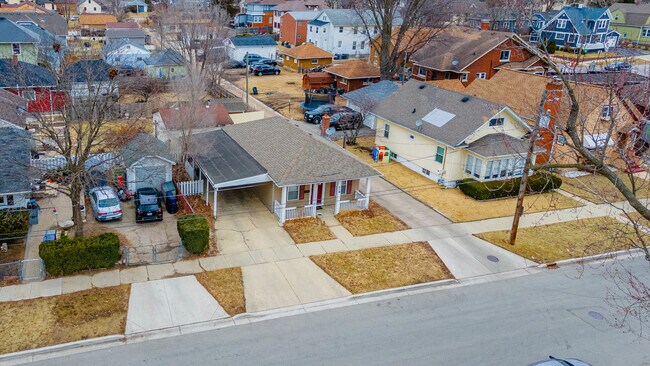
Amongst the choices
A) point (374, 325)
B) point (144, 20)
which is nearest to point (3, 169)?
point (374, 325)

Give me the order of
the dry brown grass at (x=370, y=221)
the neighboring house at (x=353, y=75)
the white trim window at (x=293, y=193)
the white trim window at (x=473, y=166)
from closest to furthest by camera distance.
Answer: the dry brown grass at (x=370, y=221)
the white trim window at (x=293, y=193)
the white trim window at (x=473, y=166)
the neighboring house at (x=353, y=75)

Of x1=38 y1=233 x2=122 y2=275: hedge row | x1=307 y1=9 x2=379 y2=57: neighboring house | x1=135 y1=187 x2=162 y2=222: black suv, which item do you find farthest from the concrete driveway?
x1=307 y1=9 x2=379 y2=57: neighboring house

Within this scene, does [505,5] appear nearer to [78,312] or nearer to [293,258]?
[293,258]

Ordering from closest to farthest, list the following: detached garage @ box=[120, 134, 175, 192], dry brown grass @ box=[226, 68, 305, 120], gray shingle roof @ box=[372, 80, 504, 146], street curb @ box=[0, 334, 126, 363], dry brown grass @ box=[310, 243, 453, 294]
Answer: street curb @ box=[0, 334, 126, 363] → dry brown grass @ box=[310, 243, 453, 294] → detached garage @ box=[120, 134, 175, 192] → gray shingle roof @ box=[372, 80, 504, 146] → dry brown grass @ box=[226, 68, 305, 120]

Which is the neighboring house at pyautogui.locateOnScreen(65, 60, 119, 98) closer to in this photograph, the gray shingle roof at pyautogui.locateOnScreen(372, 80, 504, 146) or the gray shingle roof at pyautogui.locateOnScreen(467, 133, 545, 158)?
the gray shingle roof at pyautogui.locateOnScreen(372, 80, 504, 146)

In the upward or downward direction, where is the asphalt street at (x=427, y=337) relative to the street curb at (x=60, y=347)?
upward

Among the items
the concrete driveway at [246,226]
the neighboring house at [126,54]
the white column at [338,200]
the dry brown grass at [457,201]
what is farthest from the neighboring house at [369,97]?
the neighboring house at [126,54]

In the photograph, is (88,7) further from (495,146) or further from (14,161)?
(495,146)

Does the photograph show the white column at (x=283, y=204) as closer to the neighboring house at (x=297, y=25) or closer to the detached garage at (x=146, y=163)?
the detached garage at (x=146, y=163)
